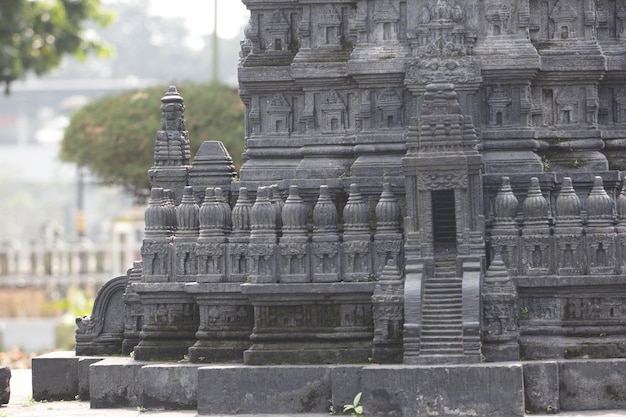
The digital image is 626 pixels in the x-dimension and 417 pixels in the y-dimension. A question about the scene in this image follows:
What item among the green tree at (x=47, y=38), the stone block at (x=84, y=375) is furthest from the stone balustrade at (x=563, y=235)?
the green tree at (x=47, y=38)

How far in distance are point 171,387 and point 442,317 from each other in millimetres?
3205

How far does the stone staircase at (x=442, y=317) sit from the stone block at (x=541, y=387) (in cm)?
76

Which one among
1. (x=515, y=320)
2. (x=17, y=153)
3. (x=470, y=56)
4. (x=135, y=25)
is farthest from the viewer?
(x=135, y=25)

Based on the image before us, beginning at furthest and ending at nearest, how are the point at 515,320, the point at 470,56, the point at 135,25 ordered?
the point at 135,25, the point at 470,56, the point at 515,320

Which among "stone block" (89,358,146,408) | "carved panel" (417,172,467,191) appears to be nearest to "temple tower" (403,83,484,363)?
"carved panel" (417,172,467,191)

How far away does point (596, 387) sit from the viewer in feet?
61.3

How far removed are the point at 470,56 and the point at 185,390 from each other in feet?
16.8

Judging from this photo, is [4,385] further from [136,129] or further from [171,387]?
[136,129]

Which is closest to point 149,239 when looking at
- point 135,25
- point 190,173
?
point 190,173

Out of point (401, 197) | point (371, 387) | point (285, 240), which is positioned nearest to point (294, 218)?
point (285, 240)

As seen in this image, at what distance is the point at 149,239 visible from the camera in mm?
20625

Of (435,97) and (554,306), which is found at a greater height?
(435,97)

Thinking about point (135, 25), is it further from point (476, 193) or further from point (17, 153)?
point (476, 193)

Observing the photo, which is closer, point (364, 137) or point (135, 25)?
point (364, 137)
